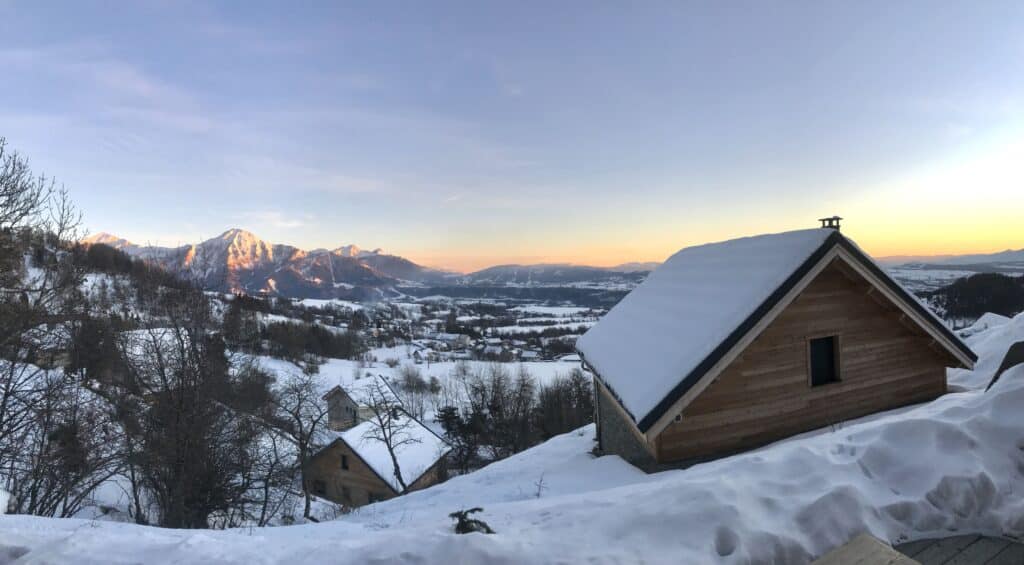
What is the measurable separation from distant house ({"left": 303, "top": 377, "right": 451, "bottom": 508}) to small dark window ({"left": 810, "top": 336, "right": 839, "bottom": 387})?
23.1 meters

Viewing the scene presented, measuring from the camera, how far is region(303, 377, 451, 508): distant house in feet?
90.5

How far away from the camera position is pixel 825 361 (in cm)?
895

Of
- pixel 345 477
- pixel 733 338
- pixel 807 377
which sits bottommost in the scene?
pixel 345 477

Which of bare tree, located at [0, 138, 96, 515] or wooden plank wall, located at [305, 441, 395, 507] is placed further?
wooden plank wall, located at [305, 441, 395, 507]

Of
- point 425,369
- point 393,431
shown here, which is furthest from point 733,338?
point 425,369

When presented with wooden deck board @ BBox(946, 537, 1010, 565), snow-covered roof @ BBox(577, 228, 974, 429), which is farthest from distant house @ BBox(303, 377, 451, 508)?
wooden deck board @ BBox(946, 537, 1010, 565)

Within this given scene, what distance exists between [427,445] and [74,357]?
20.2m

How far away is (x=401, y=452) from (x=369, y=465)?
2247 mm

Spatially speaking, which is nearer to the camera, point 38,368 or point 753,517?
point 753,517

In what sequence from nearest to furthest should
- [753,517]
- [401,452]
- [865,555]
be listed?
1. [865,555]
2. [753,517]
3. [401,452]

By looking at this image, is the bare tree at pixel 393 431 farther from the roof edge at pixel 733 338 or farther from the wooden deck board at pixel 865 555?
the wooden deck board at pixel 865 555

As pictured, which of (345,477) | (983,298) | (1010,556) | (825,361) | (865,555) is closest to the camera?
(865,555)

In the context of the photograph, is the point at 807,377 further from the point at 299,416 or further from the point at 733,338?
the point at 299,416

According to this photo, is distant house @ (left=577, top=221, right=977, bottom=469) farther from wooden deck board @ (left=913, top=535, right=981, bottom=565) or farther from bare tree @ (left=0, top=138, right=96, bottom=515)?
bare tree @ (left=0, top=138, right=96, bottom=515)
